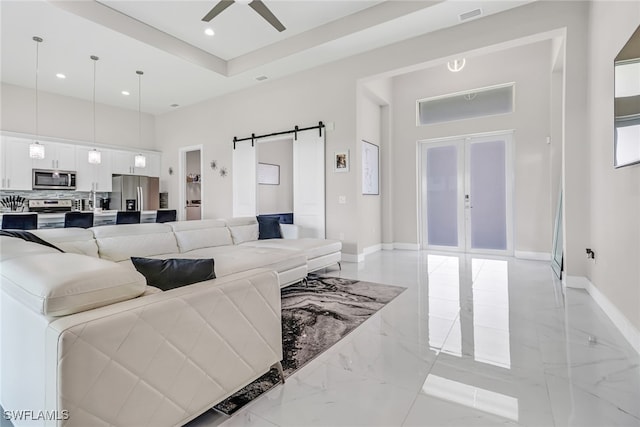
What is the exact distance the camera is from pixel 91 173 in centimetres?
695

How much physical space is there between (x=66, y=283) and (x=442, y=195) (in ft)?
21.1

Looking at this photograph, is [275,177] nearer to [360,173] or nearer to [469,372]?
[360,173]

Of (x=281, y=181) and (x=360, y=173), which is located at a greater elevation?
(x=281, y=181)

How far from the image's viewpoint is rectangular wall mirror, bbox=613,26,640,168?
6.95 feet

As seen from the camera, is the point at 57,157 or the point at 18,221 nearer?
the point at 18,221

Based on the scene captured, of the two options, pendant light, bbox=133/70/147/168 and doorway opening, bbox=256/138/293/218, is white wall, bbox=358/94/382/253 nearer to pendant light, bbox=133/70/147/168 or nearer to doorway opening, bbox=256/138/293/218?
doorway opening, bbox=256/138/293/218

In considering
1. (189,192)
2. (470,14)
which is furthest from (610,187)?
(189,192)

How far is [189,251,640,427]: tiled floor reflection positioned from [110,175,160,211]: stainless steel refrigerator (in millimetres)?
6566

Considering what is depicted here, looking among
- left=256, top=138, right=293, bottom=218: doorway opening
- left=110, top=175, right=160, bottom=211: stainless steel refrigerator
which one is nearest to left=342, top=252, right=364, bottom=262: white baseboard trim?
left=256, top=138, right=293, bottom=218: doorway opening

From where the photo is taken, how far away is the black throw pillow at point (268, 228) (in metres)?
4.85

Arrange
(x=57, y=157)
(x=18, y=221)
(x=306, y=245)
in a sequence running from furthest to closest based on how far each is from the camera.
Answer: (x=57, y=157) → (x=306, y=245) → (x=18, y=221)

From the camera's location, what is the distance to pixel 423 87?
21.6ft

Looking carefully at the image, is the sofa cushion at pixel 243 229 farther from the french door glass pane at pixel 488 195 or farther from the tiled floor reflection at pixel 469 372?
the french door glass pane at pixel 488 195

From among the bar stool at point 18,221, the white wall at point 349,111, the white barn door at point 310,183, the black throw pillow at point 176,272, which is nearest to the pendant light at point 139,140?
the white wall at point 349,111
